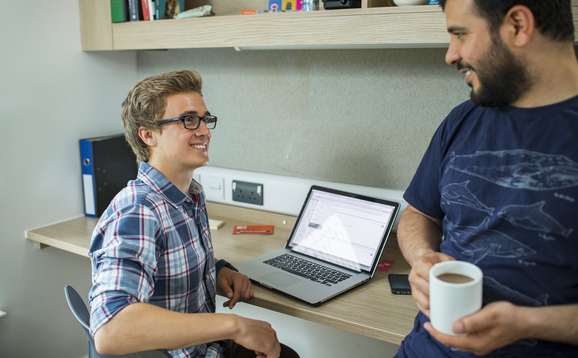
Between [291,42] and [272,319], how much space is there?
1171mm

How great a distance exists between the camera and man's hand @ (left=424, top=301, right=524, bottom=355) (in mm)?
785

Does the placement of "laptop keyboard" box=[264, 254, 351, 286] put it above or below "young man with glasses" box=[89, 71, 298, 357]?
below

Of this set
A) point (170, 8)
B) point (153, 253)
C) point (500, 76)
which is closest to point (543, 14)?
point (500, 76)

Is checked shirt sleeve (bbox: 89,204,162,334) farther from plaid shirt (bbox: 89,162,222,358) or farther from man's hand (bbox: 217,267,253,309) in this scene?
man's hand (bbox: 217,267,253,309)

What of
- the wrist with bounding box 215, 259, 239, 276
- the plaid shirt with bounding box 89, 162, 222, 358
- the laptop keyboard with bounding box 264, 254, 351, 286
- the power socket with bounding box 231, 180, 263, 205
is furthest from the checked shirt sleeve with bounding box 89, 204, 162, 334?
the power socket with bounding box 231, 180, 263, 205

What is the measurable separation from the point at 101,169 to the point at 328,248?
102 centimetres

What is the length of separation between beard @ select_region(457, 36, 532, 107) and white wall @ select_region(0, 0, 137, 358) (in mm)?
1572

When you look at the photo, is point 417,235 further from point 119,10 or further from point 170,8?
point 119,10

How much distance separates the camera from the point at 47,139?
194 centimetres

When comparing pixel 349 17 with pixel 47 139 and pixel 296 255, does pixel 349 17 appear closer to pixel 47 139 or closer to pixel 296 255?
pixel 296 255

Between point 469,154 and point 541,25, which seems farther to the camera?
point 469,154

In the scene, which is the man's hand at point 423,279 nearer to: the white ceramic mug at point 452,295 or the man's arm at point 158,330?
the white ceramic mug at point 452,295

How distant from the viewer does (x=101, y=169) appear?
2045 millimetres

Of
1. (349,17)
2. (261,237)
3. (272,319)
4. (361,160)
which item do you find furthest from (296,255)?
(349,17)
